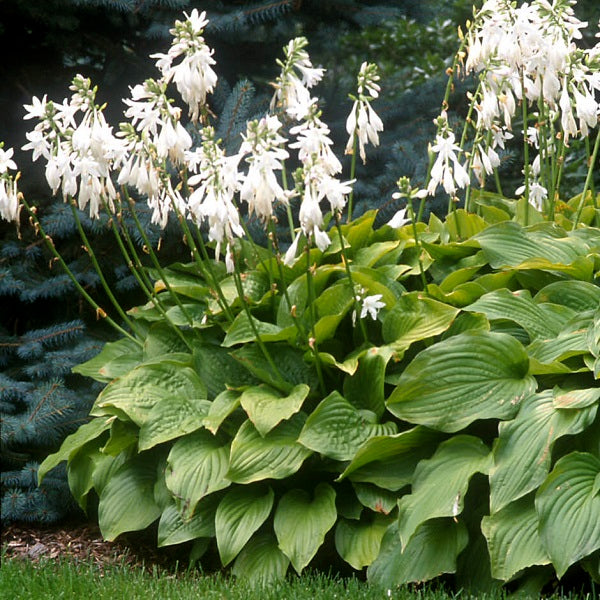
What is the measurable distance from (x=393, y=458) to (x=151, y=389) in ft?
4.00

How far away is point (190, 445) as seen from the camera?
12.8ft

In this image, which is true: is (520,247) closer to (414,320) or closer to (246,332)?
(414,320)

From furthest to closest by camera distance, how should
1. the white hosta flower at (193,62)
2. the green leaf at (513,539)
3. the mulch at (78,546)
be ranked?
1. the mulch at (78,546)
2. the white hosta flower at (193,62)
3. the green leaf at (513,539)

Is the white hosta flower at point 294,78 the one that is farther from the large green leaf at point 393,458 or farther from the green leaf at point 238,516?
the green leaf at point 238,516

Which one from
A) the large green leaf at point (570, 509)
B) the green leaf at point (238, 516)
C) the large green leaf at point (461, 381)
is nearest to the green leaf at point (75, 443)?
the green leaf at point (238, 516)

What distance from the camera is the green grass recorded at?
318 centimetres

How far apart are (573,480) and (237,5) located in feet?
13.9

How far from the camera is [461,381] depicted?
3533 millimetres

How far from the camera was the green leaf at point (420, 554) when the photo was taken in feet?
11.1

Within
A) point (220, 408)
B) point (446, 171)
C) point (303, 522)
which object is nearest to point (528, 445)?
point (303, 522)

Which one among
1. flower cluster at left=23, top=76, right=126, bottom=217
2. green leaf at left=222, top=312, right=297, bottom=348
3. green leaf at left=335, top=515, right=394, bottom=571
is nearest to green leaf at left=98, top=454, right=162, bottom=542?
green leaf at left=222, top=312, right=297, bottom=348

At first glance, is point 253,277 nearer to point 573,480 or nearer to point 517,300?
point 517,300

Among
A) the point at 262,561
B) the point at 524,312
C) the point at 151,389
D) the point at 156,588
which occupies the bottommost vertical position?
the point at 262,561

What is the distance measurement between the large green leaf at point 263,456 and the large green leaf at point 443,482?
0.50 metres
